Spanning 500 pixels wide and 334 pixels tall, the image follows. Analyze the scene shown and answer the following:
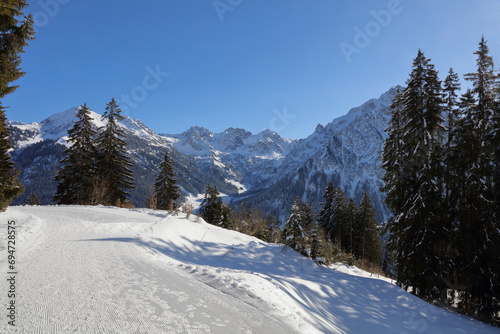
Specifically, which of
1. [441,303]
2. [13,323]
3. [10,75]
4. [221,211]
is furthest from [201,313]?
[221,211]

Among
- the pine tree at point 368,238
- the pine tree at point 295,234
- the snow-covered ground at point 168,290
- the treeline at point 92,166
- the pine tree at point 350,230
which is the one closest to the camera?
the snow-covered ground at point 168,290

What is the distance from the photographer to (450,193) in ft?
47.1

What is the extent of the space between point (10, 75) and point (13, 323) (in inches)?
394

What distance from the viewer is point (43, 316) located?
357 centimetres

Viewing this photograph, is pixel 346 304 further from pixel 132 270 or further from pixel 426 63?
pixel 426 63

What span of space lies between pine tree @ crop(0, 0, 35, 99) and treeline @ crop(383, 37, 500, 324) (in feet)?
65.4

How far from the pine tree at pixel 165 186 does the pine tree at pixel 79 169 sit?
8.77m

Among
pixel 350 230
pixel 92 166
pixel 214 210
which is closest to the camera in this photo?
pixel 92 166

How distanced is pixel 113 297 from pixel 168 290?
1.02 metres

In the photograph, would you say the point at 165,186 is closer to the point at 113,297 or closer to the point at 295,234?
the point at 295,234

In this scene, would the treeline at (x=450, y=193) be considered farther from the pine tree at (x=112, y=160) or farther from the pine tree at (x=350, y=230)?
the pine tree at (x=112, y=160)

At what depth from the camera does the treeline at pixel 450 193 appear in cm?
1277

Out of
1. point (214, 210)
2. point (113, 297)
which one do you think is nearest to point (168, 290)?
point (113, 297)

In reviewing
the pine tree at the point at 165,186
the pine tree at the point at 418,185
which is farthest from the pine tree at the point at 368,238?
the pine tree at the point at 165,186
